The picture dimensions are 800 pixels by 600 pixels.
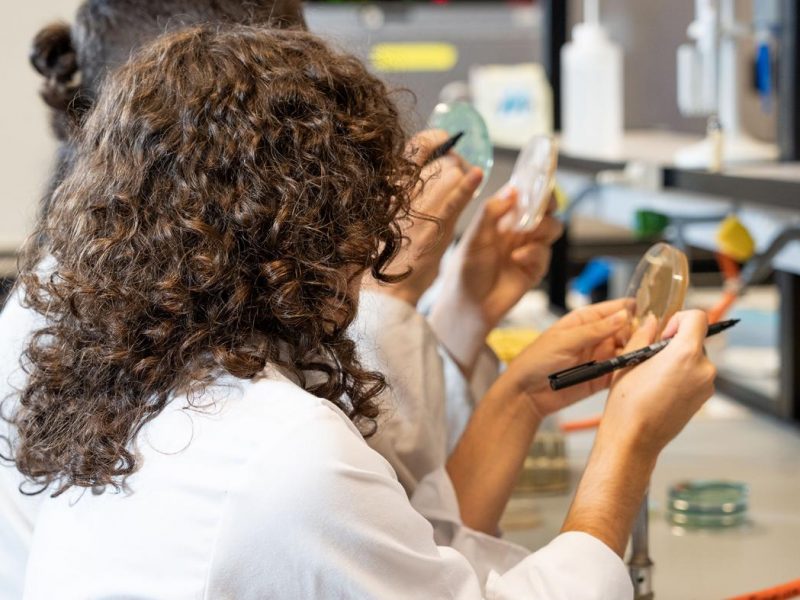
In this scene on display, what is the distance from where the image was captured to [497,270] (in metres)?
1.65

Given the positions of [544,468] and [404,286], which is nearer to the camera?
[404,286]

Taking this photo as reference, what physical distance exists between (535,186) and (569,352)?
14.0 inches

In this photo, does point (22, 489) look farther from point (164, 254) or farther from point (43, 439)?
point (164, 254)

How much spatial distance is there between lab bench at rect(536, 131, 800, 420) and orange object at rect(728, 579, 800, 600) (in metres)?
0.55

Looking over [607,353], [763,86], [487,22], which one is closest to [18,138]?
[487,22]

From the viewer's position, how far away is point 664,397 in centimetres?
110

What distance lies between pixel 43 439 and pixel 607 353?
0.66 meters

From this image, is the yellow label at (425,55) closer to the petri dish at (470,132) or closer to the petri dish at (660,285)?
the petri dish at (470,132)

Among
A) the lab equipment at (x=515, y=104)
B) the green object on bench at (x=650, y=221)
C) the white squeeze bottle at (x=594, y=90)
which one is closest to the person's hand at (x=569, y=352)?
the green object on bench at (x=650, y=221)

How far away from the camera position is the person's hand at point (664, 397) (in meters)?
1.10

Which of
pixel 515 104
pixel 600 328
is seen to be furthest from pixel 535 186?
pixel 515 104

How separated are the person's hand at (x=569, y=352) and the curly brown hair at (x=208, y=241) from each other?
15.6 inches

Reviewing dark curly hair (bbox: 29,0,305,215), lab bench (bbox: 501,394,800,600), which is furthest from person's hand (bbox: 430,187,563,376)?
dark curly hair (bbox: 29,0,305,215)

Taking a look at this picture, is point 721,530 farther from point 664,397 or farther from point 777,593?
point 664,397
